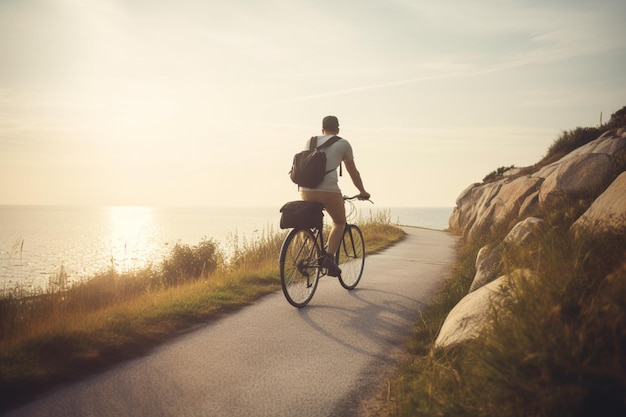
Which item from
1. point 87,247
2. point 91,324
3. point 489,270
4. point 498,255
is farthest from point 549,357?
point 87,247

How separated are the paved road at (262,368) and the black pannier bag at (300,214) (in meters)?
1.28

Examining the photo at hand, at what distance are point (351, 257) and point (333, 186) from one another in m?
2.10

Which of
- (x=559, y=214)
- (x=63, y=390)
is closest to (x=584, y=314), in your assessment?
(x=63, y=390)

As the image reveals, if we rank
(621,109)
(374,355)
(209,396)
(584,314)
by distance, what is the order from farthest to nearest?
(621,109), (374,355), (209,396), (584,314)

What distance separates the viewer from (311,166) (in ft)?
20.0

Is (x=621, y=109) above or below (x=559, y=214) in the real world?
above

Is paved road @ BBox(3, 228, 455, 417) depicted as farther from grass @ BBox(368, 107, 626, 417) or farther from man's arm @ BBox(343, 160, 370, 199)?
man's arm @ BBox(343, 160, 370, 199)

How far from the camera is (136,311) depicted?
18.2 ft

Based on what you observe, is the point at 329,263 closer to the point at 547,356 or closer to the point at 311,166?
the point at 311,166

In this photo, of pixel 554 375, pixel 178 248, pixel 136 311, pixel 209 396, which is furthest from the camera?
pixel 178 248

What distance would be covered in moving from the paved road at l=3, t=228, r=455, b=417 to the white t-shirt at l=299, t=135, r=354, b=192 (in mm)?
1836

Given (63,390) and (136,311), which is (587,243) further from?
(136,311)

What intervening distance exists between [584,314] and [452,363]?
126 centimetres

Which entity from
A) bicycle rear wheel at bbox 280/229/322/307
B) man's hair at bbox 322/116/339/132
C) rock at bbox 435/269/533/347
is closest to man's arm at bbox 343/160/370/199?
man's hair at bbox 322/116/339/132
